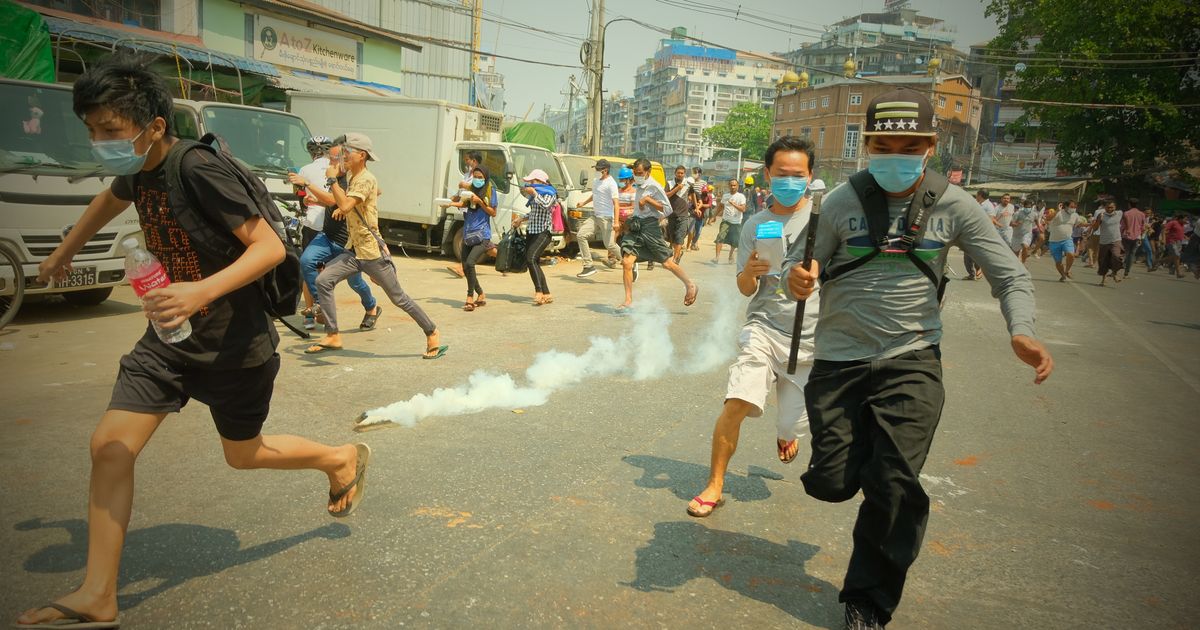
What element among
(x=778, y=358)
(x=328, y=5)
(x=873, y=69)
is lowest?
(x=778, y=358)

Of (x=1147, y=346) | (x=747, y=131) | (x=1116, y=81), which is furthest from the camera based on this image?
(x=747, y=131)

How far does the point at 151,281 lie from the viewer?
2459 millimetres

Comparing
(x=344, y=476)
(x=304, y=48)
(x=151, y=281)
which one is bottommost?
(x=344, y=476)

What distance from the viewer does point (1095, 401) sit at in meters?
6.79

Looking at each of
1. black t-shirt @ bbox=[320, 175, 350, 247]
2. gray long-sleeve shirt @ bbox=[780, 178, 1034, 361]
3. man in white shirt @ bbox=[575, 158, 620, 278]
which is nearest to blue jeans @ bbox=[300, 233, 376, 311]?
black t-shirt @ bbox=[320, 175, 350, 247]

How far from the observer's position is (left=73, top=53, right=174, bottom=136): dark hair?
2434 mm

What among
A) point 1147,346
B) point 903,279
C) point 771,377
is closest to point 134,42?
point 771,377

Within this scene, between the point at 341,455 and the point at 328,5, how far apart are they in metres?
33.5

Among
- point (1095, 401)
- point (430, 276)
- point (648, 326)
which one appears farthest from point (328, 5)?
point (1095, 401)

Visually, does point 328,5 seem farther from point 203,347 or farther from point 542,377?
point 203,347

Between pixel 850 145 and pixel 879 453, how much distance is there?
279ft

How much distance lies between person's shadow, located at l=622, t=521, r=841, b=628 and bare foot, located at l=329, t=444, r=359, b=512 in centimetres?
121

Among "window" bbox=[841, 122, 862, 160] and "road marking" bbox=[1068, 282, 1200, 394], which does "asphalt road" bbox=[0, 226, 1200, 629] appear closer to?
"road marking" bbox=[1068, 282, 1200, 394]

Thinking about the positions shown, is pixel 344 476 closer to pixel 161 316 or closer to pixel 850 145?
pixel 161 316
